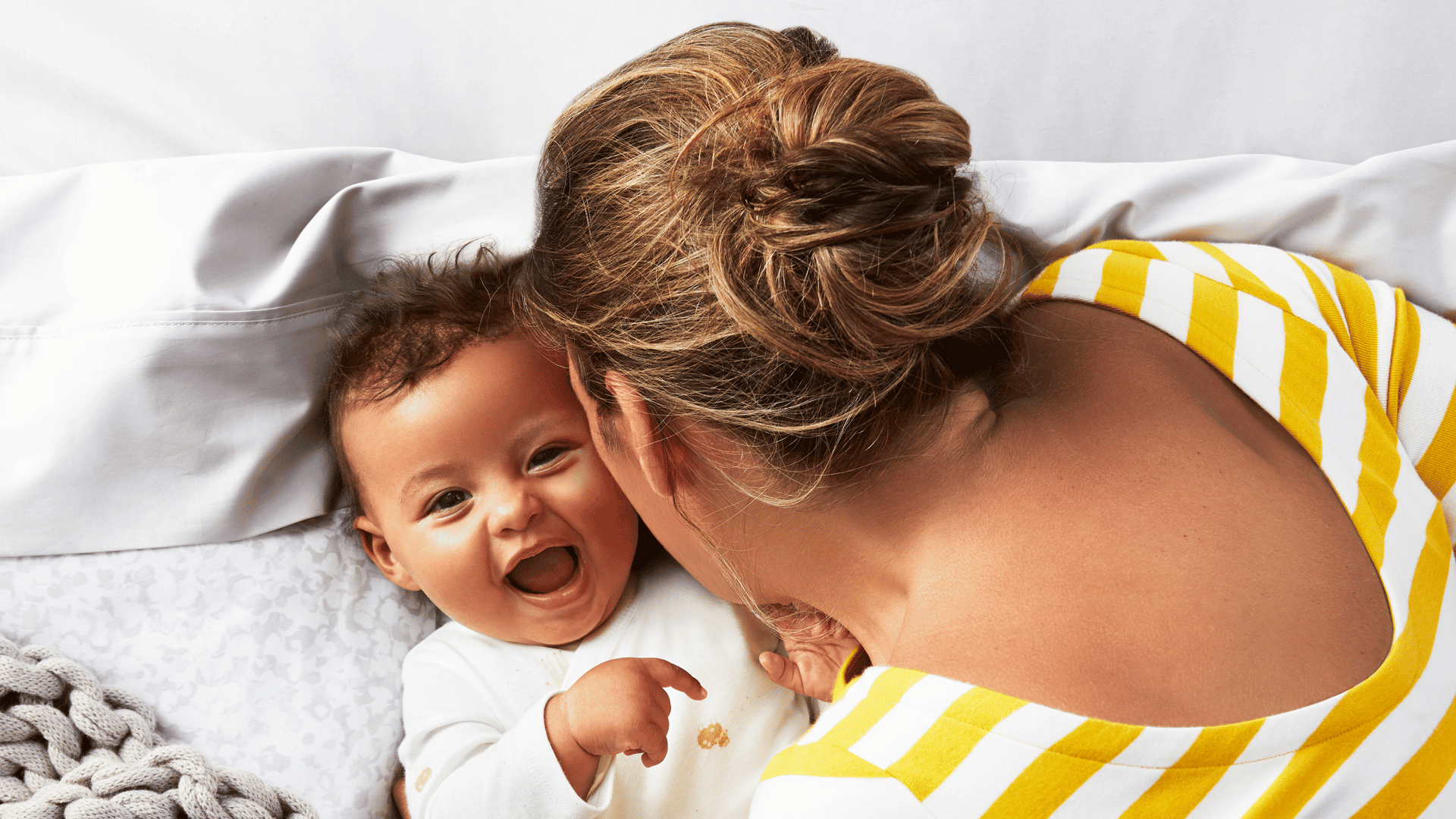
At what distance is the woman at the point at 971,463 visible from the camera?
0.55 m

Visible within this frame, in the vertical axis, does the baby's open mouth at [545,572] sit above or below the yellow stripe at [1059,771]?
below

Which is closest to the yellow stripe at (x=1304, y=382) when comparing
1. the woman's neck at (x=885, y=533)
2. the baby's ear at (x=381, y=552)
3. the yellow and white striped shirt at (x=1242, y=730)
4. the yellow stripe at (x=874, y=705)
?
the yellow and white striped shirt at (x=1242, y=730)

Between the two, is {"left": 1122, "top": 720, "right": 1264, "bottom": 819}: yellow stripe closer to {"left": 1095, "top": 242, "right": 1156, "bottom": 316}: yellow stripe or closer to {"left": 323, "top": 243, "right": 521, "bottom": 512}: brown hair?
{"left": 1095, "top": 242, "right": 1156, "bottom": 316}: yellow stripe

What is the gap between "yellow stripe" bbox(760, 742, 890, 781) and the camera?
0.57 meters

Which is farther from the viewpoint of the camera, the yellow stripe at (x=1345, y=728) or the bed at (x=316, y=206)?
the bed at (x=316, y=206)

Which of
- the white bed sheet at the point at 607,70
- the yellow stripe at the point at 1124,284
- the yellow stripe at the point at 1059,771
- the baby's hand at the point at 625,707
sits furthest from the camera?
the white bed sheet at the point at 607,70

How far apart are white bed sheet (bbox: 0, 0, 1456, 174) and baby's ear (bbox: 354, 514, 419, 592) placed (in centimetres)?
47

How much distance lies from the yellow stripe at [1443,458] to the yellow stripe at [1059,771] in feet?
1.38

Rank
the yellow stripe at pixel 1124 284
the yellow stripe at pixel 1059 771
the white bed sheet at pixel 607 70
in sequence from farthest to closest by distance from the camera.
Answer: the white bed sheet at pixel 607 70 → the yellow stripe at pixel 1124 284 → the yellow stripe at pixel 1059 771

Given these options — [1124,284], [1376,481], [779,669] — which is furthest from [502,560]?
[1376,481]

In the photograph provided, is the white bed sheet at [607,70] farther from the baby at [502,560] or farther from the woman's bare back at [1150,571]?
the woman's bare back at [1150,571]

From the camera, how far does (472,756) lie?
0.97 metres

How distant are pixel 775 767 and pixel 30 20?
1245mm

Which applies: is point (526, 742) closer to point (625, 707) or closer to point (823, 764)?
point (625, 707)
